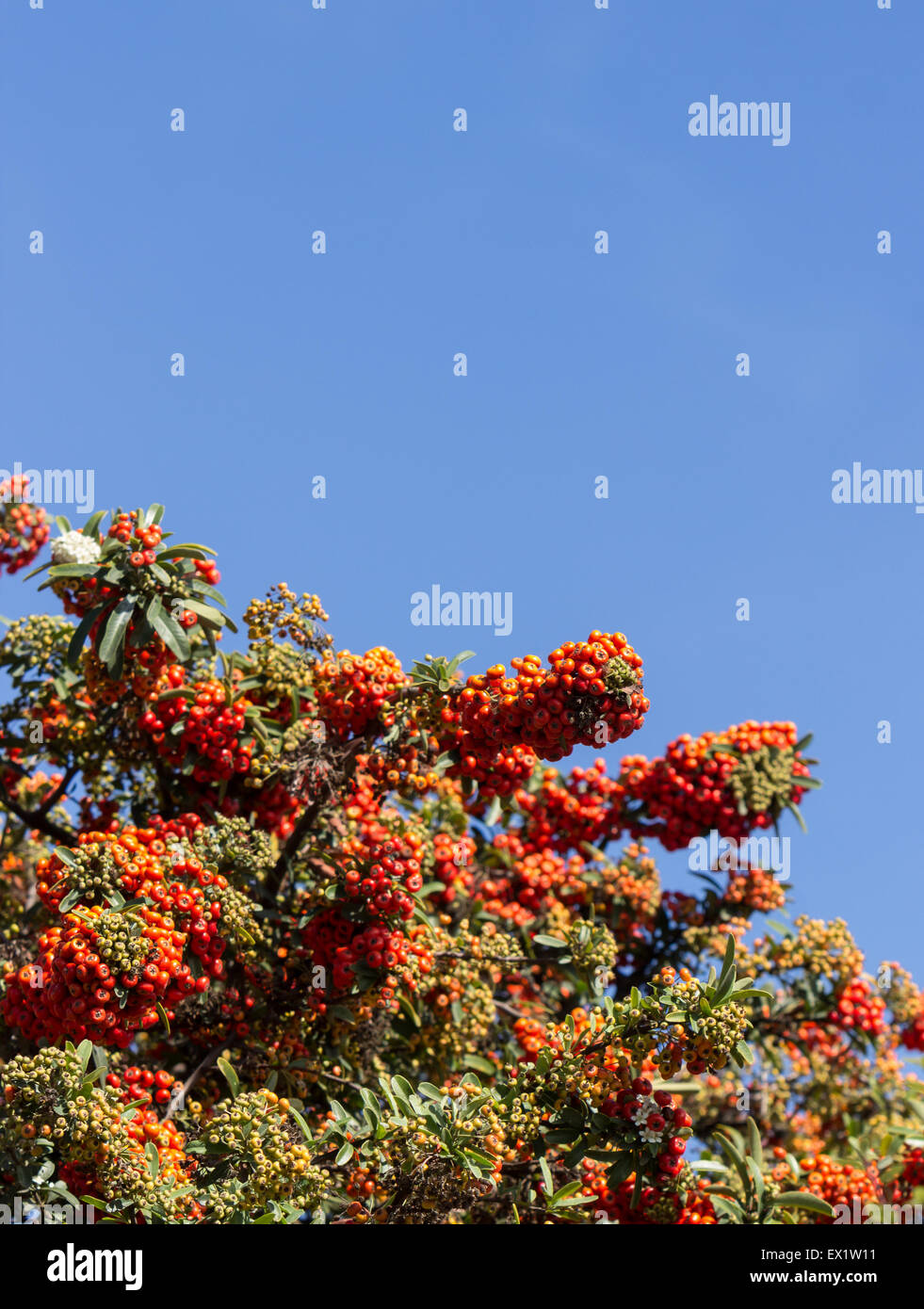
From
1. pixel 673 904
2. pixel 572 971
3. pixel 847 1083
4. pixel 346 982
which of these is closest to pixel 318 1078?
pixel 346 982

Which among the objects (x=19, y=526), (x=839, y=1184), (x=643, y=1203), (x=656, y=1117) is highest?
(x=19, y=526)

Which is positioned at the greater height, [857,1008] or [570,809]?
[570,809]

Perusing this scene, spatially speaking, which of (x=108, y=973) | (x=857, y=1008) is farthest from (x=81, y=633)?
(x=857, y=1008)

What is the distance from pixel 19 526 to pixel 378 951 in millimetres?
6527

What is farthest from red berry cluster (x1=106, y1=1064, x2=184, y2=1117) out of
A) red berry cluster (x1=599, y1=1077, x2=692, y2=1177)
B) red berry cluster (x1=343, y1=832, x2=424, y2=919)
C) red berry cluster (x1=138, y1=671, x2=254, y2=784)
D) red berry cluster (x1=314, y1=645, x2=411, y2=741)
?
red berry cluster (x1=599, y1=1077, x2=692, y2=1177)

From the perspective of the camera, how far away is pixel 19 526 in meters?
12.7

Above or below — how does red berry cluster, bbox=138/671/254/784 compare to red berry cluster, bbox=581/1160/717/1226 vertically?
above

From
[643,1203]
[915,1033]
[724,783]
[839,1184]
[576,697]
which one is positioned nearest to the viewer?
[576,697]

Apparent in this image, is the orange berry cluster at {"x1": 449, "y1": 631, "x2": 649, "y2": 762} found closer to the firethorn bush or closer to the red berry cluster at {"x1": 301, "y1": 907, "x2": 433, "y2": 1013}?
the firethorn bush

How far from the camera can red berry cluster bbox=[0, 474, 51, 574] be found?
41.8 feet

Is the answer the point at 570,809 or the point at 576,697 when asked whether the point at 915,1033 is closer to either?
the point at 570,809

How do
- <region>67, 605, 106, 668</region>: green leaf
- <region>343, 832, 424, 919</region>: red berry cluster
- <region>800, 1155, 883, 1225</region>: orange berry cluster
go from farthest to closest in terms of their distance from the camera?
<region>800, 1155, 883, 1225</region>: orange berry cluster → <region>67, 605, 106, 668</region>: green leaf → <region>343, 832, 424, 919</region>: red berry cluster

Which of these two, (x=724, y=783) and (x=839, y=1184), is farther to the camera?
(x=724, y=783)

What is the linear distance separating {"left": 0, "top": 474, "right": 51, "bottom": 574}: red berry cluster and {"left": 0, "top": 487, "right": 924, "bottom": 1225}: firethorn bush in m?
0.03
